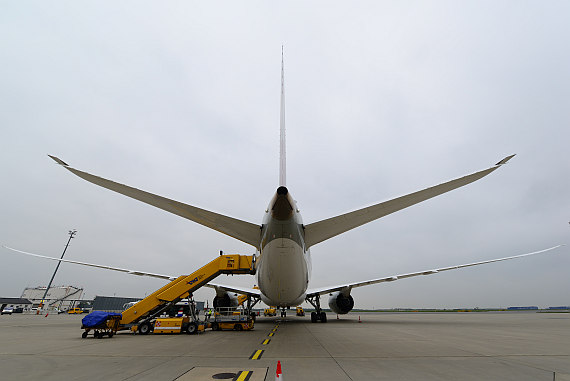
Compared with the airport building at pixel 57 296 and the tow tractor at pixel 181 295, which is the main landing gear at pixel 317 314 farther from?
the airport building at pixel 57 296

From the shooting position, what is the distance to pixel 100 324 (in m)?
13.5

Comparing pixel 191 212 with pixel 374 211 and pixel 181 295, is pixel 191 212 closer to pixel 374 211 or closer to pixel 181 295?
pixel 374 211

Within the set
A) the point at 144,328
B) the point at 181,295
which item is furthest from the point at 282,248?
the point at 144,328

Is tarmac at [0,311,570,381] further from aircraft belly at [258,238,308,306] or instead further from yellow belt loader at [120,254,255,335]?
yellow belt loader at [120,254,255,335]

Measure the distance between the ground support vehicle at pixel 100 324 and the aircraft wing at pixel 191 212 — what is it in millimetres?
Result: 7846

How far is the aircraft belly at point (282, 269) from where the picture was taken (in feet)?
37.0

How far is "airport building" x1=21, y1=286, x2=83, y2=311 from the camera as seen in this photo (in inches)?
2427

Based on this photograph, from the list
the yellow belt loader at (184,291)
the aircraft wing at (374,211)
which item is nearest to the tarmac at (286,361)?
Result: the aircraft wing at (374,211)

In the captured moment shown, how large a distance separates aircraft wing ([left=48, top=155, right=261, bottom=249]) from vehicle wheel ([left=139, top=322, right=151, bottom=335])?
859 centimetres

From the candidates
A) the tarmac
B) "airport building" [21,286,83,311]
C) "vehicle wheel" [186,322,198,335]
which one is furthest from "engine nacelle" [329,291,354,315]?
"airport building" [21,286,83,311]

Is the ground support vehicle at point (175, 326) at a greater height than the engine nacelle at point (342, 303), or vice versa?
the engine nacelle at point (342, 303)

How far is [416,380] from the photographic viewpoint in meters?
6.15

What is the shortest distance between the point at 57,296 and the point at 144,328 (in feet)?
213

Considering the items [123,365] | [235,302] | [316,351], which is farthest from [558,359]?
[235,302]
